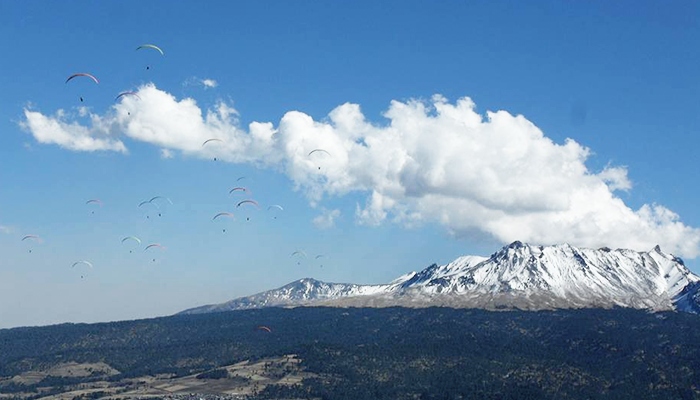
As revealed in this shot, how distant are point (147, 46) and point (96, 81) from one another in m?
16.8

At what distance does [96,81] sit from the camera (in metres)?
186

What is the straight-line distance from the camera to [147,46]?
185 m
